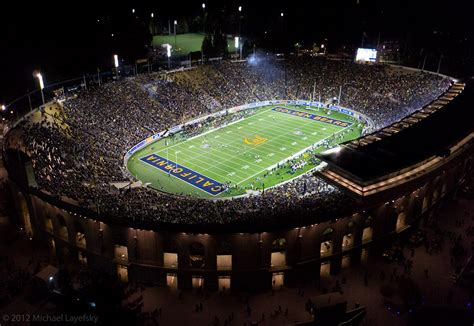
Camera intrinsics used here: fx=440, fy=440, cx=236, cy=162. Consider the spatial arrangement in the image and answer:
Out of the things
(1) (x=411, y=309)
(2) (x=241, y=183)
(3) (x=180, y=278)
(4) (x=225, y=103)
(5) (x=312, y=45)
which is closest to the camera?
(1) (x=411, y=309)

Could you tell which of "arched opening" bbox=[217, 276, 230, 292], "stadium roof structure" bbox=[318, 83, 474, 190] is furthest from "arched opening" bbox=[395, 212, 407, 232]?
"arched opening" bbox=[217, 276, 230, 292]

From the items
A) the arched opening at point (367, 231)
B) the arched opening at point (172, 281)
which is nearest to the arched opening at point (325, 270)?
the arched opening at point (367, 231)

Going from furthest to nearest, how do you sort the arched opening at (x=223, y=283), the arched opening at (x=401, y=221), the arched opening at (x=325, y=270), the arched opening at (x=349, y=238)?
the arched opening at (x=401, y=221) → the arched opening at (x=349, y=238) → the arched opening at (x=325, y=270) → the arched opening at (x=223, y=283)

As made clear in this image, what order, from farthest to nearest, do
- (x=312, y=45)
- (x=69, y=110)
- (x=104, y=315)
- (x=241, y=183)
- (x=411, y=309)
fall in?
(x=312, y=45) → (x=69, y=110) → (x=241, y=183) → (x=411, y=309) → (x=104, y=315)

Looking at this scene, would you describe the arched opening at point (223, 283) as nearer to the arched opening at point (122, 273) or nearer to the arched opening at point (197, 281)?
the arched opening at point (197, 281)

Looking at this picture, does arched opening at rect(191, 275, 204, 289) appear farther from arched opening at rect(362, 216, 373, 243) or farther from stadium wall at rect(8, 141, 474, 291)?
arched opening at rect(362, 216, 373, 243)

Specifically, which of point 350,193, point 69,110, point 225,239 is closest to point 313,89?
point 69,110

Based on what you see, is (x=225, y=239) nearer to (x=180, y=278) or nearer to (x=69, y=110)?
(x=180, y=278)
